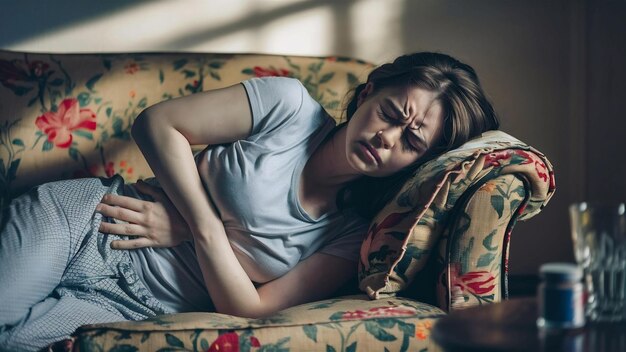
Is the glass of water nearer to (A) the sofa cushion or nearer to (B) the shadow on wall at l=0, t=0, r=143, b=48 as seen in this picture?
(A) the sofa cushion

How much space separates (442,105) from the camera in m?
1.40

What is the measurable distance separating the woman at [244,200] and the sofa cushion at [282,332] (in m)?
0.19

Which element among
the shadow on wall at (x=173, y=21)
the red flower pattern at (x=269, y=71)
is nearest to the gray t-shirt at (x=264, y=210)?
the red flower pattern at (x=269, y=71)

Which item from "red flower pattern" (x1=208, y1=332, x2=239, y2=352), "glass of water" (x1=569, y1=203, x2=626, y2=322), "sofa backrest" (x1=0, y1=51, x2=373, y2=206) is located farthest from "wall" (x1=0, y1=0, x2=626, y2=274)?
"glass of water" (x1=569, y1=203, x2=626, y2=322)

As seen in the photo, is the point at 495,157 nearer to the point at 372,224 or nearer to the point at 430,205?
the point at 430,205

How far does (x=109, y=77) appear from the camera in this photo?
1.76 meters

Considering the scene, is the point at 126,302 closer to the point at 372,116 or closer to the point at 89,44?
the point at 372,116

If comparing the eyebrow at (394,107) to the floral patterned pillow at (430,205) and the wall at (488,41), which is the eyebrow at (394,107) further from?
the wall at (488,41)

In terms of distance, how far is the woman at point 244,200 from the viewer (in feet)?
4.43

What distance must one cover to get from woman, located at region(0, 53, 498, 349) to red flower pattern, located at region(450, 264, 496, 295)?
23 centimetres

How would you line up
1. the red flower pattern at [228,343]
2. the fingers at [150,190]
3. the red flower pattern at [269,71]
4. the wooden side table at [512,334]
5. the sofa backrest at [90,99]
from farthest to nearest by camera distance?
the red flower pattern at [269,71], the sofa backrest at [90,99], the fingers at [150,190], the red flower pattern at [228,343], the wooden side table at [512,334]

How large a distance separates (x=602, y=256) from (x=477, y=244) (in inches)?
13.8

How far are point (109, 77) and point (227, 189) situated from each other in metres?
0.55

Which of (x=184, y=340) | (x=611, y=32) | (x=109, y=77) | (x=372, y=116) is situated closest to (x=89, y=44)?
(x=109, y=77)
